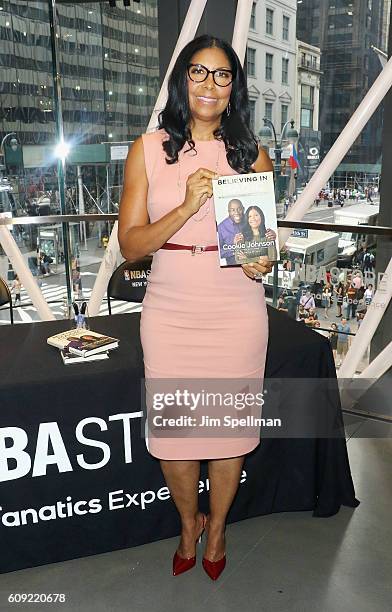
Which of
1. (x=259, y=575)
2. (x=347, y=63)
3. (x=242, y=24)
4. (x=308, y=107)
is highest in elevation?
(x=242, y=24)

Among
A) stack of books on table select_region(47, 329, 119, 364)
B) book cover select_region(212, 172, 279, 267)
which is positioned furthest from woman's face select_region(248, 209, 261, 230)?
stack of books on table select_region(47, 329, 119, 364)

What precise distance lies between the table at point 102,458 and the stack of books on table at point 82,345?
0.12ft

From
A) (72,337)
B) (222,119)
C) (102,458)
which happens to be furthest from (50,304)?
(222,119)

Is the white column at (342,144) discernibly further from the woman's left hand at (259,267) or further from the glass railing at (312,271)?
the woman's left hand at (259,267)

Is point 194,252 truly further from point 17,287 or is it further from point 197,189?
point 17,287

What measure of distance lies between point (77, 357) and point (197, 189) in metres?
0.79

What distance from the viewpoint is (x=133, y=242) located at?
187 centimetres

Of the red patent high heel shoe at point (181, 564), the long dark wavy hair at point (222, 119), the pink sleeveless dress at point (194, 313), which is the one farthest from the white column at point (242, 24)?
the red patent high heel shoe at point (181, 564)

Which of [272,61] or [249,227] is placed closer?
[249,227]

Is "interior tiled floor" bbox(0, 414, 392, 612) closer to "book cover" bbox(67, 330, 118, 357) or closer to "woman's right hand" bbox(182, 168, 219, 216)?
"book cover" bbox(67, 330, 118, 357)

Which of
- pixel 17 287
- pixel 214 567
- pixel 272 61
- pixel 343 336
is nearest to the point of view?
pixel 214 567

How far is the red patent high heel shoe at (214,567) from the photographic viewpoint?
6.86 feet

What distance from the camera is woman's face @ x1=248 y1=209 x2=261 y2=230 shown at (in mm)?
1761

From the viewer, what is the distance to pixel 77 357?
6.91 ft
